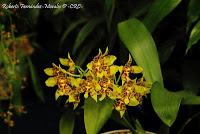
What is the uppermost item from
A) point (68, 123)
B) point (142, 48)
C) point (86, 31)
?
point (86, 31)

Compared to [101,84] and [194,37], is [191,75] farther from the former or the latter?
[101,84]

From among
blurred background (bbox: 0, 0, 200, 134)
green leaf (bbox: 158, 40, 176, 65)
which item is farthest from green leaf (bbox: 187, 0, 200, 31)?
green leaf (bbox: 158, 40, 176, 65)

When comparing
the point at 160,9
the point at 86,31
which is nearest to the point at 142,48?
the point at 160,9

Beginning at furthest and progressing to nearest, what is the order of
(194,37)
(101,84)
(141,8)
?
(141,8), (194,37), (101,84)

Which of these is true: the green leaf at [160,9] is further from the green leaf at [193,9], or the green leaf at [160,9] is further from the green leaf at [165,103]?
the green leaf at [165,103]

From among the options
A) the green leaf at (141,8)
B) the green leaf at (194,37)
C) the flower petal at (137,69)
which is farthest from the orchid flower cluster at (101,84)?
the green leaf at (141,8)

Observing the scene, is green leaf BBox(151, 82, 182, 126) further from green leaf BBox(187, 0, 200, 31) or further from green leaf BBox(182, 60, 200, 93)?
green leaf BBox(182, 60, 200, 93)
